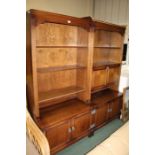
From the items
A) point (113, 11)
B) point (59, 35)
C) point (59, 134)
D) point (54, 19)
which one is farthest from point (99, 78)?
point (113, 11)

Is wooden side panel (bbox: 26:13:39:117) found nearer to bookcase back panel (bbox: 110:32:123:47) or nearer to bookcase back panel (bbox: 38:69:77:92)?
bookcase back panel (bbox: 38:69:77:92)

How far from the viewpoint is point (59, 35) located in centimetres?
233

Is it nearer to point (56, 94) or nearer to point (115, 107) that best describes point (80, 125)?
point (56, 94)

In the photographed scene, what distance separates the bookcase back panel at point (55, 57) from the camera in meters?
2.19

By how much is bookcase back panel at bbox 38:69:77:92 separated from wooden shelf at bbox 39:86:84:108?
3.5 inches

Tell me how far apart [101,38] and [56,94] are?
1.57 meters

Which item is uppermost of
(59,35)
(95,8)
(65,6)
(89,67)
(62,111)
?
(95,8)

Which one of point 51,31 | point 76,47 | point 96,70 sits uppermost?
point 51,31

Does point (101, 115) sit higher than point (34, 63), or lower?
lower

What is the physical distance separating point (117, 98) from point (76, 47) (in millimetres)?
1345
